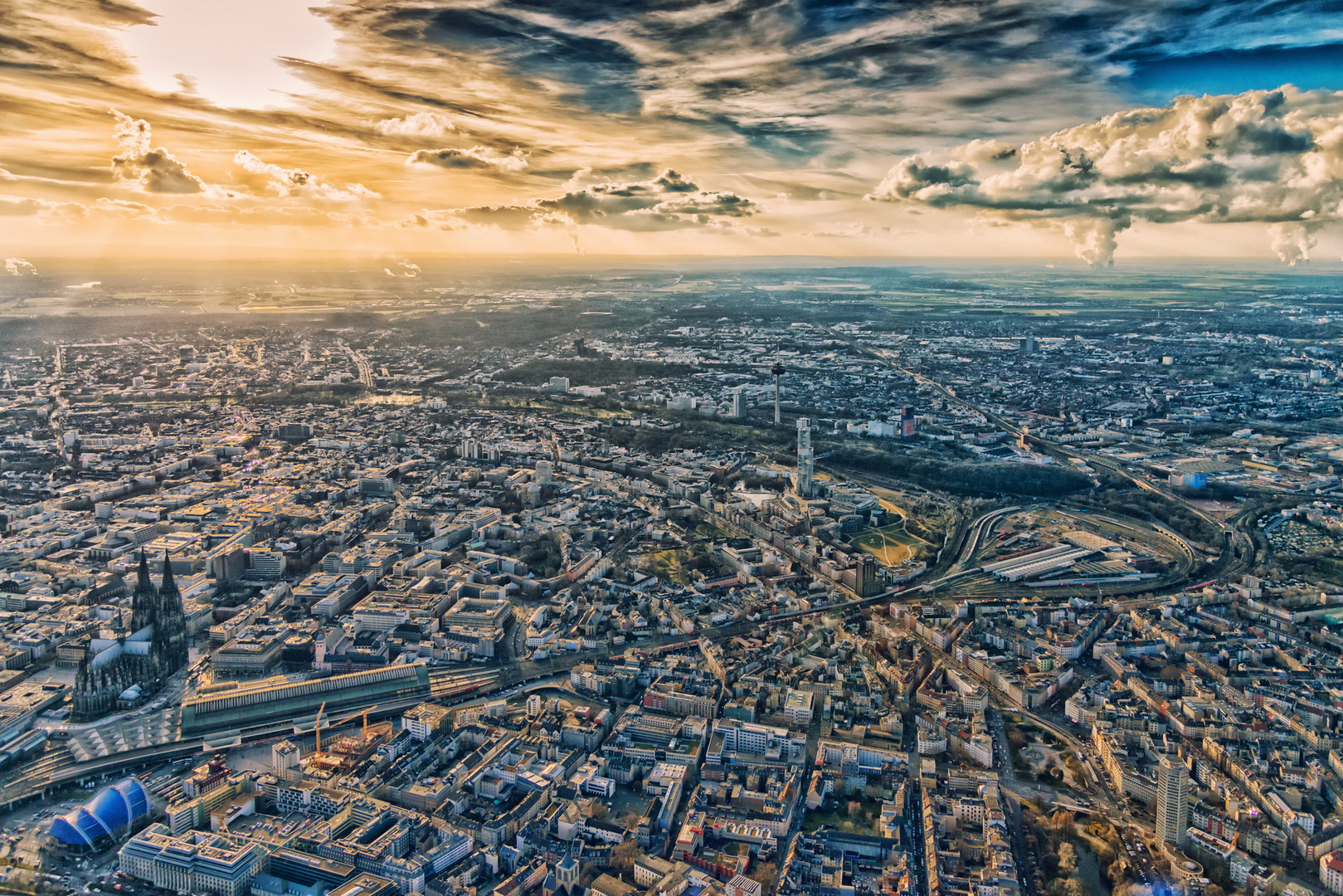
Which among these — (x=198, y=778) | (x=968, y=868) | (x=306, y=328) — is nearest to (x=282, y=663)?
(x=198, y=778)

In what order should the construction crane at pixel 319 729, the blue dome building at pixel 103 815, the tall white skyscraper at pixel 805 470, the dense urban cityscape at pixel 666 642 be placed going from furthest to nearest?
the tall white skyscraper at pixel 805 470, the construction crane at pixel 319 729, the dense urban cityscape at pixel 666 642, the blue dome building at pixel 103 815

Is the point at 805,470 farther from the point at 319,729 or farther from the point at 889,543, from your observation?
the point at 319,729

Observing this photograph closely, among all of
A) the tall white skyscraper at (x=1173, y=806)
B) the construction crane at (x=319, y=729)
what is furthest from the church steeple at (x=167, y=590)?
the tall white skyscraper at (x=1173, y=806)

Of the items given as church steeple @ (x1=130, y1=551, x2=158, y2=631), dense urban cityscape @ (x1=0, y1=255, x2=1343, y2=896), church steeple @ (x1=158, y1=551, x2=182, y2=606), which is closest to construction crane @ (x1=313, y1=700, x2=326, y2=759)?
dense urban cityscape @ (x1=0, y1=255, x2=1343, y2=896)

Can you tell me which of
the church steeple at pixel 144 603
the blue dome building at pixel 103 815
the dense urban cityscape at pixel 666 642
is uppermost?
the church steeple at pixel 144 603

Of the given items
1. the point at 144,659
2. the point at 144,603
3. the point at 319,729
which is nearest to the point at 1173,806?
the point at 319,729

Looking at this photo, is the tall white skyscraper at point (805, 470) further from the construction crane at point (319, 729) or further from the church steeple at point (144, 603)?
the church steeple at point (144, 603)

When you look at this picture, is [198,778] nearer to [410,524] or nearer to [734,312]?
[410,524]
